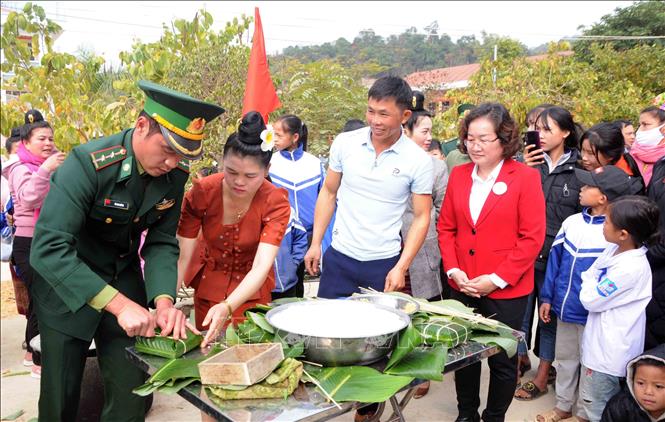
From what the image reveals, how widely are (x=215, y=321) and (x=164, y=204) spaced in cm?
51

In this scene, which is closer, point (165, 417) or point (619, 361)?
point (619, 361)

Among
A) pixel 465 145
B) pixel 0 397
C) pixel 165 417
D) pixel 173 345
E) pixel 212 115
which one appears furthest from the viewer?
pixel 0 397

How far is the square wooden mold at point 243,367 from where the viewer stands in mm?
1459

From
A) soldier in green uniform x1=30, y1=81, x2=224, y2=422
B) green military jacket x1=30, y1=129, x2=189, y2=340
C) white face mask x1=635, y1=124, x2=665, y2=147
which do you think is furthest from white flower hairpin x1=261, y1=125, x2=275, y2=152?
white face mask x1=635, y1=124, x2=665, y2=147

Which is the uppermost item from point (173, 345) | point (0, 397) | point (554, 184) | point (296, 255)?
point (554, 184)

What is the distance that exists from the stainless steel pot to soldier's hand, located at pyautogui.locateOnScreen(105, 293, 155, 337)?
436 mm

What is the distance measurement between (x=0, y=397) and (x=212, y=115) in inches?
104

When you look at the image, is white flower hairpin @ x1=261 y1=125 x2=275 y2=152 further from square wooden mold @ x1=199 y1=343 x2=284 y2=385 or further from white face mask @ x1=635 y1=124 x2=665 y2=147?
white face mask @ x1=635 y1=124 x2=665 y2=147

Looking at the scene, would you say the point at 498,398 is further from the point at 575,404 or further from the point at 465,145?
the point at 465,145

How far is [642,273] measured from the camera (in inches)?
106

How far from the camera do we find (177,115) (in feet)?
6.28

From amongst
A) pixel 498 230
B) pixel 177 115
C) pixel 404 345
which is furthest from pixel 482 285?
pixel 177 115

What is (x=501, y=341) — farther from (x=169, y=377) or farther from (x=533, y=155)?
(x=533, y=155)

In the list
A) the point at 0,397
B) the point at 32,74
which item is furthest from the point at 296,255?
the point at 32,74
